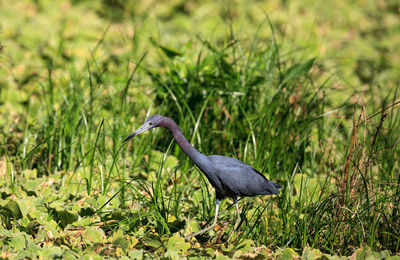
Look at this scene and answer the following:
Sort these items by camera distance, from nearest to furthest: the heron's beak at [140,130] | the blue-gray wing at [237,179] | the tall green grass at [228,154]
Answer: the heron's beak at [140,130] → the blue-gray wing at [237,179] → the tall green grass at [228,154]

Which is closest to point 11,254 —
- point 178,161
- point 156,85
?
point 178,161

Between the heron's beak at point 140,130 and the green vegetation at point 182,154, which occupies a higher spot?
the heron's beak at point 140,130

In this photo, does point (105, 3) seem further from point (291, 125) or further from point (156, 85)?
point (291, 125)

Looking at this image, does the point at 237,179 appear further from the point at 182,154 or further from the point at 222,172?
the point at 182,154

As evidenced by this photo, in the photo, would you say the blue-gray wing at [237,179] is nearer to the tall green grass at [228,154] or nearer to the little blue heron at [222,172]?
the little blue heron at [222,172]

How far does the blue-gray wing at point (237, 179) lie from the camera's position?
3283mm

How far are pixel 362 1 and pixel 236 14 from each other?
2.53 metres

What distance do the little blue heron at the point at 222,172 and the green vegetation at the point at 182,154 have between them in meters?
0.21

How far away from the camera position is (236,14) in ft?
27.0

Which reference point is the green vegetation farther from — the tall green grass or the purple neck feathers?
the purple neck feathers

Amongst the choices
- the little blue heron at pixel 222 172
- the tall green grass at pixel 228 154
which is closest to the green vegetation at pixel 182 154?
the tall green grass at pixel 228 154

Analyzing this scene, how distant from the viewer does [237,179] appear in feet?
10.8

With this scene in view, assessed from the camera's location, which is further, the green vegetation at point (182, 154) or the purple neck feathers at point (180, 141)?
the green vegetation at point (182, 154)

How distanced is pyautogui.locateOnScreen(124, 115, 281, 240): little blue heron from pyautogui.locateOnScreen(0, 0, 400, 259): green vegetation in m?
0.21
